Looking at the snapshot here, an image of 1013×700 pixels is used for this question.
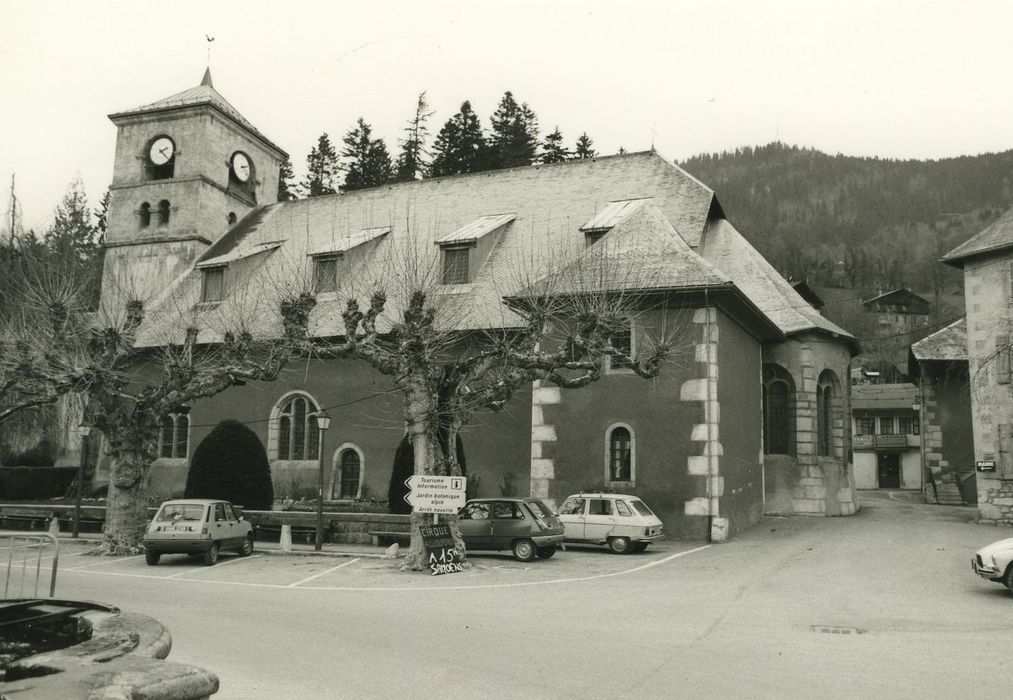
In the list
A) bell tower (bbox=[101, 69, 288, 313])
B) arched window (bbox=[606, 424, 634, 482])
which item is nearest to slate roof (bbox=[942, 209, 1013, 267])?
arched window (bbox=[606, 424, 634, 482])

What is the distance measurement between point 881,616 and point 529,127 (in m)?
47.7

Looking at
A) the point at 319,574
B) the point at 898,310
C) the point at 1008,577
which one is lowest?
the point at 319,574

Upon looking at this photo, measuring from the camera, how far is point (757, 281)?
92.5ft

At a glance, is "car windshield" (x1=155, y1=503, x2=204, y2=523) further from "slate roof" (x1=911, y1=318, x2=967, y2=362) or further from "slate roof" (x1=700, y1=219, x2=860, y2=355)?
"slate roof" (x1=911, y1=318, x2=967, y2=362)

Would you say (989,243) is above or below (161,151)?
below

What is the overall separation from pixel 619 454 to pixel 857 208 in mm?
111846

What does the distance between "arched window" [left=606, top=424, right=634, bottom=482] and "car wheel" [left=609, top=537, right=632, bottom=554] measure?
2.99 metres

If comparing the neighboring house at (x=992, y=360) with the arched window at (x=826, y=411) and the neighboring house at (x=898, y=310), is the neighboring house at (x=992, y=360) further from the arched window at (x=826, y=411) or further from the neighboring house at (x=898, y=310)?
the neighboring house at (x=898, y=310)

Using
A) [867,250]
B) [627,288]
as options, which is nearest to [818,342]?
[627,288]

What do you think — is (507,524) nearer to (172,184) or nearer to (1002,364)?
(1002,364)

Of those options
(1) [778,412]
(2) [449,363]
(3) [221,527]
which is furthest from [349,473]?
(1) [778,412]

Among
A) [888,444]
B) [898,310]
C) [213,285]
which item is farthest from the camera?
[898,310]

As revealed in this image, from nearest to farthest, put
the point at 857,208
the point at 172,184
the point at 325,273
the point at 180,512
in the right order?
the point at 180,512, the point at 325,273, the point at 172,184, the point at 857,208

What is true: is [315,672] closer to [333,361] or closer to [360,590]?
[360,590]
